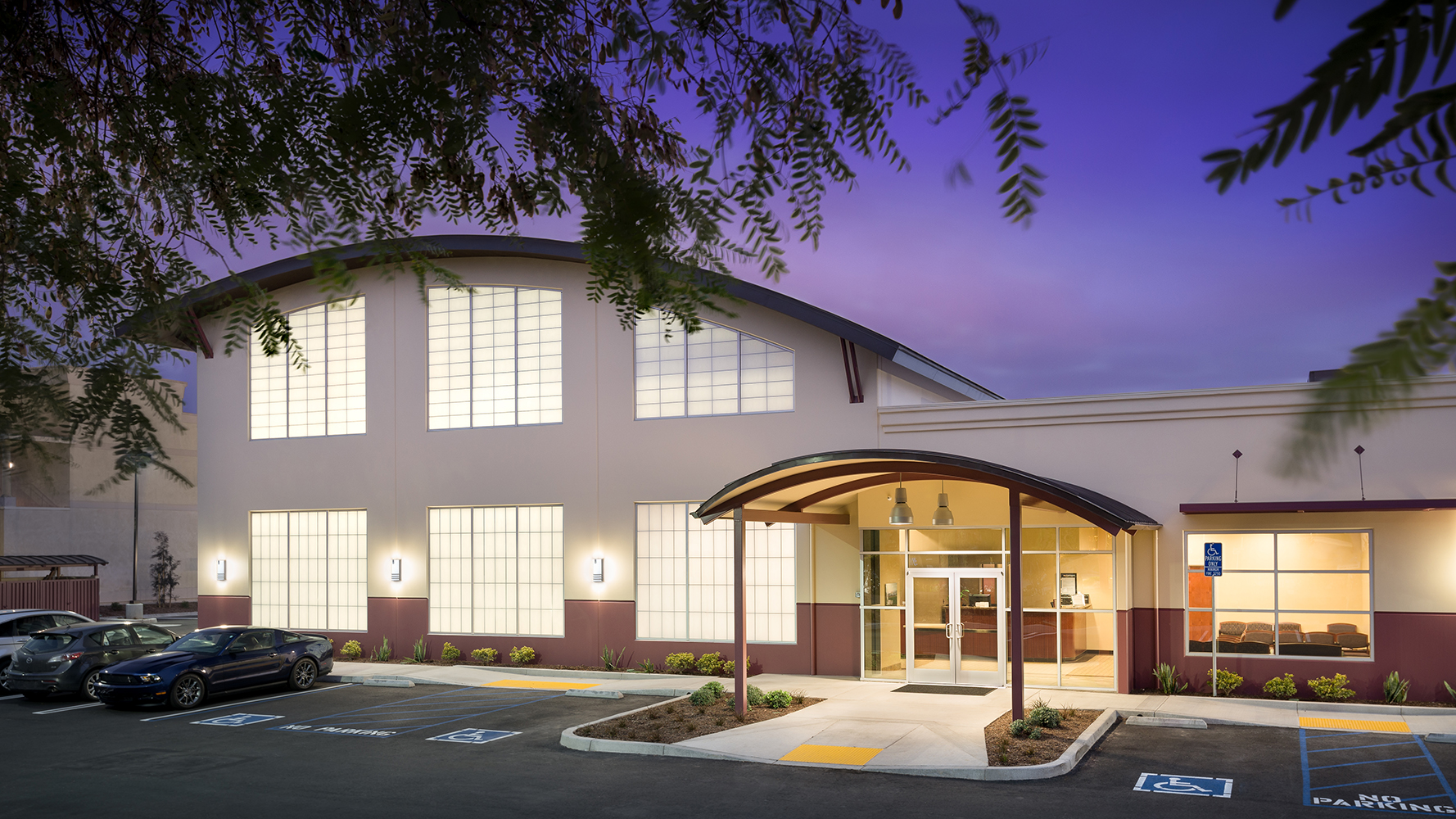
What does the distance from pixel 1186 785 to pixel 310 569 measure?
2276 cm

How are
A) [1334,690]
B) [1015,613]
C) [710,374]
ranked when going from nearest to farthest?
[1015,613] < [1334,690] < [710,374]

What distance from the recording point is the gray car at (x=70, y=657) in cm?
2136

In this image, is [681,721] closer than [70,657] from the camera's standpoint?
Yes

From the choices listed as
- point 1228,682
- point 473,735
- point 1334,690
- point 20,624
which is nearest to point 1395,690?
point 1334,690

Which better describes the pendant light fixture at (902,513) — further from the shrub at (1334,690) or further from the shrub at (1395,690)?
the shrub at (1395,690)

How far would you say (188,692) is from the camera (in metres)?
20.2

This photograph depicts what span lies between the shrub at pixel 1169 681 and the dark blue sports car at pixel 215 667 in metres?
16.8

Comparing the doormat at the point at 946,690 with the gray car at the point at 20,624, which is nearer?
the doormat at the point at 946,690

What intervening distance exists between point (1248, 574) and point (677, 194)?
2046cm

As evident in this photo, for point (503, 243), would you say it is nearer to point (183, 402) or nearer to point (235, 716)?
point (235, 716)

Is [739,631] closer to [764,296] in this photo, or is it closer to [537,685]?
[537,685]

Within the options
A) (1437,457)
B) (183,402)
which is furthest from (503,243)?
(183,402)

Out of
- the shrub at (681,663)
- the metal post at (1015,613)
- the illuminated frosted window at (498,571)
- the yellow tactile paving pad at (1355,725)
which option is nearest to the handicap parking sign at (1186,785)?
the metal post at (1015,613)

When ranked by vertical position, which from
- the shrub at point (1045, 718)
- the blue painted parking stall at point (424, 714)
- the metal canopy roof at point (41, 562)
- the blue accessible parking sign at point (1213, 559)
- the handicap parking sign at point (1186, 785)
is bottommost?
the blue painted parking stall at point (424, 714)
